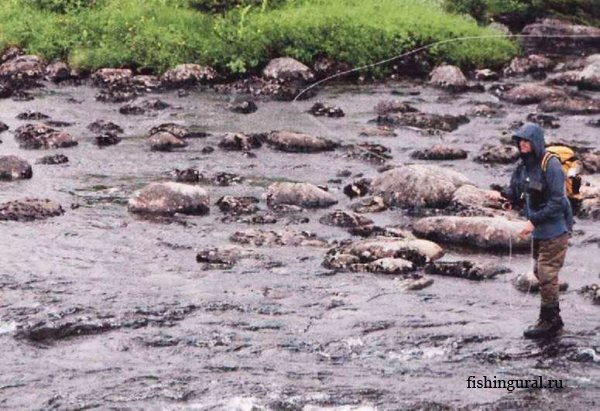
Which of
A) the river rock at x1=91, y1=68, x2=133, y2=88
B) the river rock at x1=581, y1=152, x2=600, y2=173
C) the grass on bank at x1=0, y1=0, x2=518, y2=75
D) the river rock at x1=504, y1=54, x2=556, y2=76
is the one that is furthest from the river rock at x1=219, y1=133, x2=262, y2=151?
the river rock at x1=504, y1=54, x2=556, y2=76

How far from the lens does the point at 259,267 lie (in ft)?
37.5

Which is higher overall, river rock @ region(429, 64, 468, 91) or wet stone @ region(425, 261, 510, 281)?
wet stone @ region(425, 261, 510, 281)

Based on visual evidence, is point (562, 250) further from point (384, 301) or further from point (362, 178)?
point (362, 178)

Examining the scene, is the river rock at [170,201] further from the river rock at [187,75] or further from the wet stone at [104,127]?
the river rock at [187,75]

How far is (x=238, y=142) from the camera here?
17.7 meters

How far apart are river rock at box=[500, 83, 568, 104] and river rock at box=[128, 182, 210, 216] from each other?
32.4ft

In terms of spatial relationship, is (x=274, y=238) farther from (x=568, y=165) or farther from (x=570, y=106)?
(x=570, y=106)

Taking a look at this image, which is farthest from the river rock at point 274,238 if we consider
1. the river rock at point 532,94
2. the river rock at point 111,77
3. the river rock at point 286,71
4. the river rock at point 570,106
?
the river rock at point 111,77

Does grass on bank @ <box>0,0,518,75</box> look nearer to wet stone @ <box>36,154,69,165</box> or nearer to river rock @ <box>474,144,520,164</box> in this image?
wet stone @ <box>36,154,69,165</box>

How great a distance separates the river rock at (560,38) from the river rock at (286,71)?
7154 millimetres

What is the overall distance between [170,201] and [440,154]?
5340 mm

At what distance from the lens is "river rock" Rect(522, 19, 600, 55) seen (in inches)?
1097

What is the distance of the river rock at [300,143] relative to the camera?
57.4 feet

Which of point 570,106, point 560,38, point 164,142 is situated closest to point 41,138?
point 164,142
